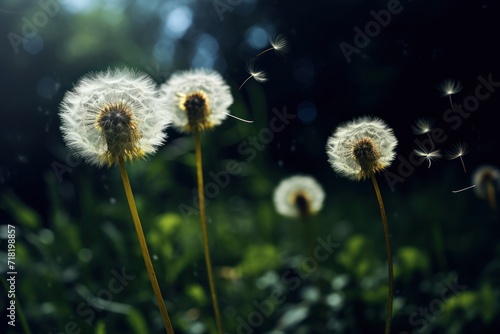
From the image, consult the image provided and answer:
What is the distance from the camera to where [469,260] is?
2.66m

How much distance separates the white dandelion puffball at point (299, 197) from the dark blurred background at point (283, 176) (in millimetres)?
235

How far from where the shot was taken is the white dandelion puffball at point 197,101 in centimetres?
180

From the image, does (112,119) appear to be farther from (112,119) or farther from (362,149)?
(362,149)

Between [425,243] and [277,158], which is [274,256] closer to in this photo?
[425,243]

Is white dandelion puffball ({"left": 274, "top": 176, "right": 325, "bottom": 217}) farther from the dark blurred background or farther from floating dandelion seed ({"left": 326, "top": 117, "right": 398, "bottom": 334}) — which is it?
floating dandelion seed ({"left": 326, "top": 117, "right": 398, "bottom": 334})

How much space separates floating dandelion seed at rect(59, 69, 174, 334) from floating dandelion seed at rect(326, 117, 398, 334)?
461 millimetres

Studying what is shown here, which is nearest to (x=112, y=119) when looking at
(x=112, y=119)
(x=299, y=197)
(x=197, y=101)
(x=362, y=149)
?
(x=112, y=119)

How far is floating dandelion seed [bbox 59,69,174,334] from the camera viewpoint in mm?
1388

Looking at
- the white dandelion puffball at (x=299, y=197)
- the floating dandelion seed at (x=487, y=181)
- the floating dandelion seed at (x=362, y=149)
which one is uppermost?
the white dandelion puffball at (x=299, y=197)

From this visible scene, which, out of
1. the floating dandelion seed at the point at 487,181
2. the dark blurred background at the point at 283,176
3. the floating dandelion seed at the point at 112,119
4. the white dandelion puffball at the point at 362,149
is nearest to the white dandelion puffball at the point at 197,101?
the floating dandelion seed at the point at 112,119

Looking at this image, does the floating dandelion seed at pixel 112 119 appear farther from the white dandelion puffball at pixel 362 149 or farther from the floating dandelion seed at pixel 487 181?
the floating dandelion seed at pixel 487 181

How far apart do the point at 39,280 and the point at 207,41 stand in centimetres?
388

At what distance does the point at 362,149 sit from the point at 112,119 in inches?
25.4

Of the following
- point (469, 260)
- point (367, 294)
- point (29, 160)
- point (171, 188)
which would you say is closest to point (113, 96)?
point (367, 294)
